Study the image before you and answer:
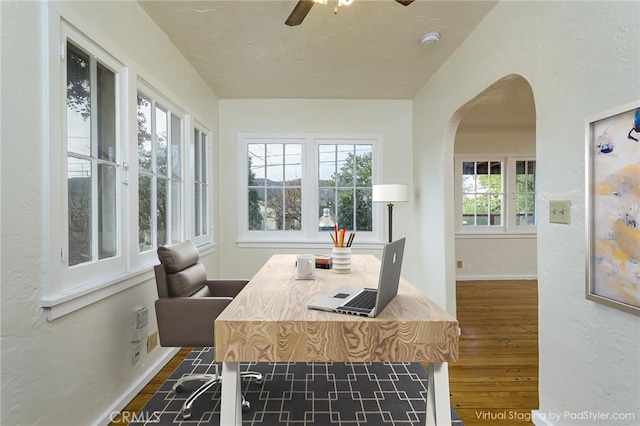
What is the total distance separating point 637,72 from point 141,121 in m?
2.75

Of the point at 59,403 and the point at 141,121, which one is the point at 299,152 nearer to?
the point at 141,121

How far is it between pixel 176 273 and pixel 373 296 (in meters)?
1.30

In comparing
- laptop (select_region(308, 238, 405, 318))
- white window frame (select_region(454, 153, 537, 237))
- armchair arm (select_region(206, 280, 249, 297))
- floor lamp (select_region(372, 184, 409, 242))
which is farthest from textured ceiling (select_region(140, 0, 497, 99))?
white window frame (select_region(454, 153, 537, 237))

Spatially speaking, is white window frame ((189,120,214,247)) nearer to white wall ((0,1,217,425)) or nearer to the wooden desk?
white wall ((0,1,217,425))

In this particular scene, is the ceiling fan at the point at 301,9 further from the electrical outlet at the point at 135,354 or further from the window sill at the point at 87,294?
the electrical outlet at the point at 135,354

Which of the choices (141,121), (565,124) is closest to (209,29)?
(141,121)

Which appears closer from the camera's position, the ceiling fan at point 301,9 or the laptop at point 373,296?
the laptop at point 373,296

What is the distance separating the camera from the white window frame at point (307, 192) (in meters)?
3.99

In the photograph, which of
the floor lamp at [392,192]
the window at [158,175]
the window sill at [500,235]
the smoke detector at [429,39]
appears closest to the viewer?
the window at [158,175]

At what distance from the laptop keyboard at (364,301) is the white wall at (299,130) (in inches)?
104

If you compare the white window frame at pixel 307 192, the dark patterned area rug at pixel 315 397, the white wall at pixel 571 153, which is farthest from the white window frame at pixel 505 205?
the dark patterned area rug at pixel 315 397

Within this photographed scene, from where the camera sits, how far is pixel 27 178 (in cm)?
131

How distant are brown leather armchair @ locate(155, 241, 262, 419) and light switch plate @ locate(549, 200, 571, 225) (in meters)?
1.85

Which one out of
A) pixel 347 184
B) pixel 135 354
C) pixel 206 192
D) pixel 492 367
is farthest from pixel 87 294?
pixel 347 184
